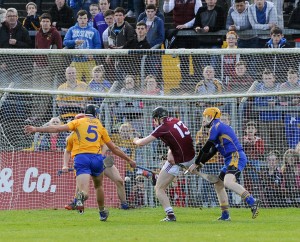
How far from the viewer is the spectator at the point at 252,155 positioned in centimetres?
1831

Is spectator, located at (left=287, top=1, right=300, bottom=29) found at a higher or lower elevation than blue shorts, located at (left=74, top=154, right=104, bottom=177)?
higher

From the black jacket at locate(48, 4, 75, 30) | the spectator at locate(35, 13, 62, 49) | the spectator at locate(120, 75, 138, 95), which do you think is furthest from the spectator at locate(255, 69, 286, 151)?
the black jacket at locate(48, 4, 75, 30)

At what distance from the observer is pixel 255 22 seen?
65.5 feet

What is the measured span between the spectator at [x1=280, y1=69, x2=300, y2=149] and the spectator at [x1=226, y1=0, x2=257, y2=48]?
2.03 meters

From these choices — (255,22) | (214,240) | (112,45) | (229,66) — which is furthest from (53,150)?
(214,240)

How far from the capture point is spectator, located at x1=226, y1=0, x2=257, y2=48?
1967 centimetres

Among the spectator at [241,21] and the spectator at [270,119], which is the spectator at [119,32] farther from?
the spectator at [270,119]

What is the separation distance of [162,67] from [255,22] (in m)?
3.45

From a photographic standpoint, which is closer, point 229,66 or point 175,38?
point 229,66

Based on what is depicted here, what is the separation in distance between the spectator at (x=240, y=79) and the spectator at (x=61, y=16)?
5.09 m

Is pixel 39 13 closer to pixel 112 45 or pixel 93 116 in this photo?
pixel 112 45

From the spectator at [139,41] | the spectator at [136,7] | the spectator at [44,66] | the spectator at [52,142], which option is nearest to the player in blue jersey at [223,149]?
the spectator at [44,66]

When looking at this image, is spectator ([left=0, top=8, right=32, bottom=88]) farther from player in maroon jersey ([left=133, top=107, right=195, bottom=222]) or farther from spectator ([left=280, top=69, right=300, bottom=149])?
spectator ([left=280, top=69, right=300, bottom=149])

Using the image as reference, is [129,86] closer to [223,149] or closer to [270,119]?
[270,119]
